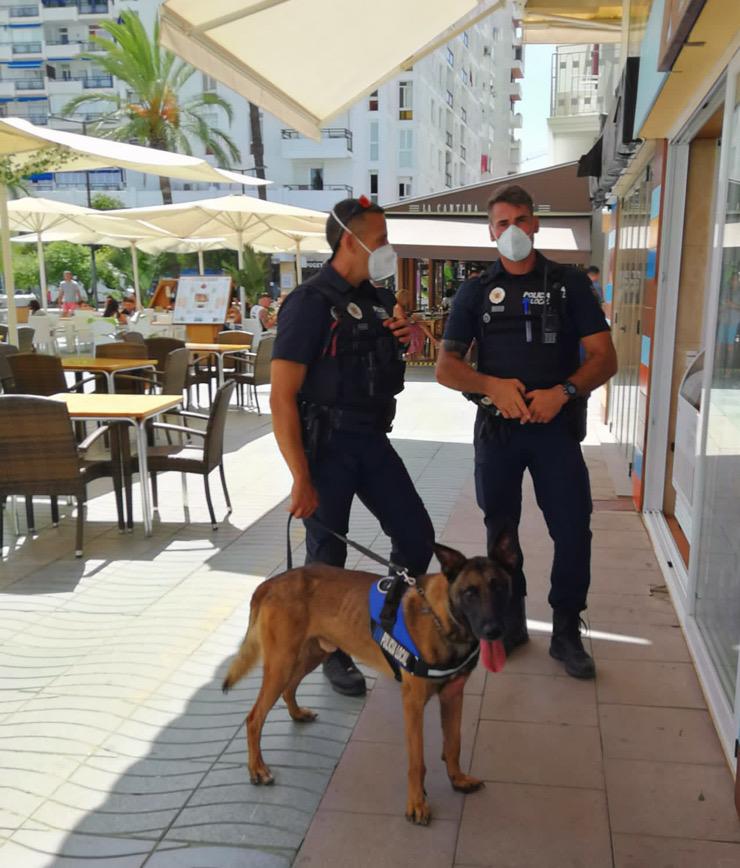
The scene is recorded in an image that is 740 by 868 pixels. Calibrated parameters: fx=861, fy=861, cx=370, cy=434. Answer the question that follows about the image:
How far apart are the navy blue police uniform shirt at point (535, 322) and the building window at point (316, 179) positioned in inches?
1914

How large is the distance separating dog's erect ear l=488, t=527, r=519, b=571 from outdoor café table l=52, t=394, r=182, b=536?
143 inches

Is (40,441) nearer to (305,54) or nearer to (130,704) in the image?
(130,704)

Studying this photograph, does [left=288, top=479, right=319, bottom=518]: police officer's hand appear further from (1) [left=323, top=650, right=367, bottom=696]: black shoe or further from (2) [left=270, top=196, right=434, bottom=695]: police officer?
(1) [left=323, top=650, right=367, bottom=696]: black shoe

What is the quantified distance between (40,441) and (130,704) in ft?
7.89

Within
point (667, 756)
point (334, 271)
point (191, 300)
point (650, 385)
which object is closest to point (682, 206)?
point (650, 385)

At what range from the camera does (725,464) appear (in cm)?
360

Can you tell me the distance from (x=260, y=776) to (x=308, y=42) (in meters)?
4.19

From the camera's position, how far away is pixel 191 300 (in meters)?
14.6

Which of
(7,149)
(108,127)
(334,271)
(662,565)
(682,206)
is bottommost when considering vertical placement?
(662,565)

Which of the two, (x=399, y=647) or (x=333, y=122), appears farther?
(x=333, y=122)

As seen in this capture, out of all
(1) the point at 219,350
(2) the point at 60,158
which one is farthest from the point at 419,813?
(1) the point at 219,350

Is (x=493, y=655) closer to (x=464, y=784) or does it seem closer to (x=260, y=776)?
(x=464, y=784)

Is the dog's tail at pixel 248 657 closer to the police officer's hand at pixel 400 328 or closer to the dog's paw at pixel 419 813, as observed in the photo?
the dog's paw at pixel 419 813

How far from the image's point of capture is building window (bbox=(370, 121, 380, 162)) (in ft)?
164
